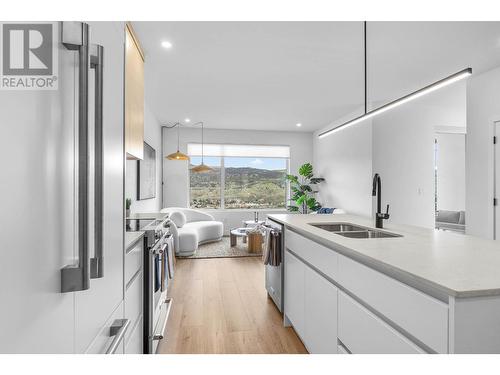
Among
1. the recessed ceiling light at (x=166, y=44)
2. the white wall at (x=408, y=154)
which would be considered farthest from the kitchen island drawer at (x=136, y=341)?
the white wall at (x=408, y=154)

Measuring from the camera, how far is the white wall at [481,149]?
3.62 meters

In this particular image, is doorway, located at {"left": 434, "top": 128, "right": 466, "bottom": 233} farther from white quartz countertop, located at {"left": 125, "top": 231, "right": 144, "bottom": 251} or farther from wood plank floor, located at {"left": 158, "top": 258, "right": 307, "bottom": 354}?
white quartz countertop, located at {"left": 125, "top": 231, "right": 144, "bottom": 251}

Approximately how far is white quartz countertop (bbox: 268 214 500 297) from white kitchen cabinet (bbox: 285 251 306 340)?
1.50 feet

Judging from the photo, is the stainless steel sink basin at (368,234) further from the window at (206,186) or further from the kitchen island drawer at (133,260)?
the window at (206,186)

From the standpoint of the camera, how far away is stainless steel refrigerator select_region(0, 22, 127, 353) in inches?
21.4

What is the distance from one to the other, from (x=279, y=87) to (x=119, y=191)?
3.51 m

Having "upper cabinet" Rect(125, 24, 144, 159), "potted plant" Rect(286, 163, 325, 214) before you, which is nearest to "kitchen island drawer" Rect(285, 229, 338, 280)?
"upper cabinet" Rect(125, 24, 144, 159)

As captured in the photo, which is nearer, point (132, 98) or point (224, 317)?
point (132, 98)

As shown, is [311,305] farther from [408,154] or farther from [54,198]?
[408,154]

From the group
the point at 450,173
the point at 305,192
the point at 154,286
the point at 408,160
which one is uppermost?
the point at 408,160

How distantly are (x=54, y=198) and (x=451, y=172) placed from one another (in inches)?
326

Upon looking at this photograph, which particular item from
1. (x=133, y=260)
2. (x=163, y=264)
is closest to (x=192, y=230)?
(x=163, y=264)

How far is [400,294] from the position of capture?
3.71ft
